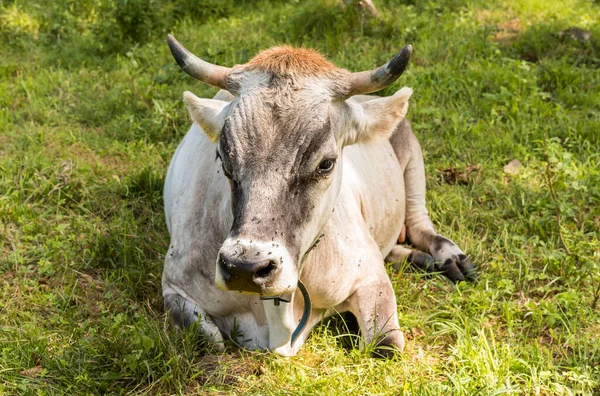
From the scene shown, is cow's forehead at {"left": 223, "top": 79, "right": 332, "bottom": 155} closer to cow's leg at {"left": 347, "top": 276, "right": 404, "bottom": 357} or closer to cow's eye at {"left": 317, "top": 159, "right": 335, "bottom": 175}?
cow's eye at {"left": 317, "top": 159, "right": 335, "bottom": 175}

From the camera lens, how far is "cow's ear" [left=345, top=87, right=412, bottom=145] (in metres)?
3.78

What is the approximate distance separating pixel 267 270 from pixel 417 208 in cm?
269

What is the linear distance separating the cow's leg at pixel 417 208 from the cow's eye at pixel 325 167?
1.76 meters

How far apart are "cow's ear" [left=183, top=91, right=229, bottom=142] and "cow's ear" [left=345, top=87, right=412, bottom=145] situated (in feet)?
2.11

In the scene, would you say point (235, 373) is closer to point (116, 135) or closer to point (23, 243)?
point (23, 243)

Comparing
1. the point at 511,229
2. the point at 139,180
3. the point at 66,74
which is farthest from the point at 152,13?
the point at 511,229

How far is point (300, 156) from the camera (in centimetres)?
332

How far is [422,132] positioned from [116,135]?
8.40 ft

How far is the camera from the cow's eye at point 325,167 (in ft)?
11.2

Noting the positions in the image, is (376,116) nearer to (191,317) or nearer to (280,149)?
(280,149)

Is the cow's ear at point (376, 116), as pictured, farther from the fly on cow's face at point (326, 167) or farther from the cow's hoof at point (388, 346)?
the cow's hoof at point (388, 346)

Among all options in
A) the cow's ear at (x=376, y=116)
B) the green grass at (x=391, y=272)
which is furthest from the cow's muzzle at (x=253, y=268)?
the cow's ear at (x=376, y=116)

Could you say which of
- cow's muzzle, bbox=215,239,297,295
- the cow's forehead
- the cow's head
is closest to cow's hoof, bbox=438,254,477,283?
the cow's head

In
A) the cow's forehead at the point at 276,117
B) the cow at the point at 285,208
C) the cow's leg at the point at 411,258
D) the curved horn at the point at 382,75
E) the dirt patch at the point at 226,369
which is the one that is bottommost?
the cow's leg at the point at 411,258
